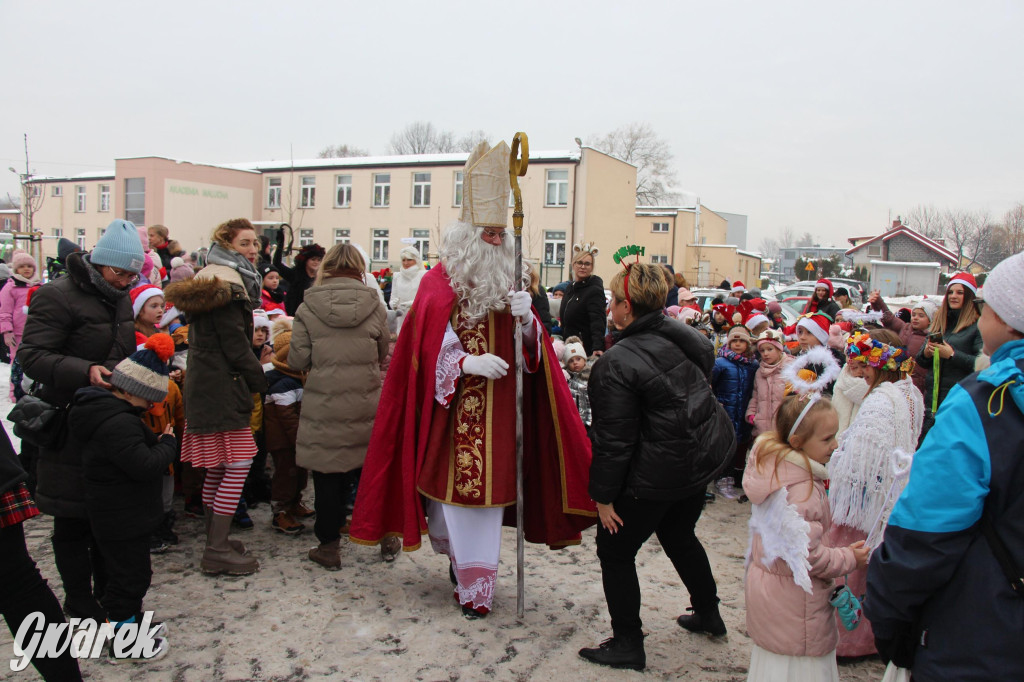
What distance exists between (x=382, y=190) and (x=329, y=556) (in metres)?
30.9

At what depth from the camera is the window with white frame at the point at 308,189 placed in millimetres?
34938

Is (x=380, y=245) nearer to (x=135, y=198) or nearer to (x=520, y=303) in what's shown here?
(x=135, y=198)

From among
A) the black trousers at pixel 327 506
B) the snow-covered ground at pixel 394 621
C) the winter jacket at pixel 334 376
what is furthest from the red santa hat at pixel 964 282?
the black trousers at pixel 327 506

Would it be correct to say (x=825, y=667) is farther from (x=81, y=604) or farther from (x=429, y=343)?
(x=81, y=604)

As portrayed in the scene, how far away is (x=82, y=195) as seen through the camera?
3959 centimetres

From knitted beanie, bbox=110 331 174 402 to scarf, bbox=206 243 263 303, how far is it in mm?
1032

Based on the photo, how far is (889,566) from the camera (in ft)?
6.21

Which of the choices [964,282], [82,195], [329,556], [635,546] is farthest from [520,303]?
[82,195]

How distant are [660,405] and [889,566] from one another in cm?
128

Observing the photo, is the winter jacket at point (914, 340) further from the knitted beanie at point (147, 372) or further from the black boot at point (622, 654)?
the knitted beanie at point (147, 372)

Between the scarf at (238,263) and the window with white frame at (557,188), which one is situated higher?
the window with white frame at (557,188)

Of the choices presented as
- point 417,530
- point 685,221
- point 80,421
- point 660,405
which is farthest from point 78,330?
point 685,221

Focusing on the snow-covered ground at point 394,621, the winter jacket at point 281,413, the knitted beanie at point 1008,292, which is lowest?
the snow-covered ground at point 394,621

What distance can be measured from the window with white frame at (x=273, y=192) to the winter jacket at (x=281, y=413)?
1313 inches
